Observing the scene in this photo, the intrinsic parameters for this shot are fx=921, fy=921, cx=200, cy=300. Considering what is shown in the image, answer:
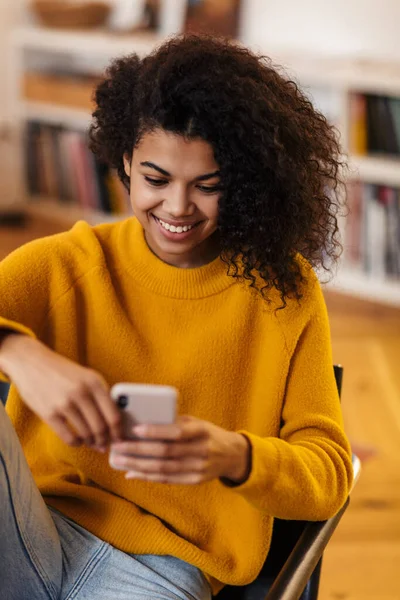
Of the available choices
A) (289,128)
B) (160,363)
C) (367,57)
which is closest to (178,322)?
(160,363)

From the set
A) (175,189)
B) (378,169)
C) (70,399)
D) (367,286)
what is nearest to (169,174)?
(175,189)

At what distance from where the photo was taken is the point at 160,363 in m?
1.18

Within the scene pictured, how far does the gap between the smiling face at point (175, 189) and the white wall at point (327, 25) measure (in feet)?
8.22

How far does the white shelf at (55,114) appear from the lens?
12.7 ft

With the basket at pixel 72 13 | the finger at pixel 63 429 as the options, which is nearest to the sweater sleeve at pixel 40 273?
the finger at pixel 63 429

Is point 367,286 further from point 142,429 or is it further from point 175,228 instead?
point 142,429

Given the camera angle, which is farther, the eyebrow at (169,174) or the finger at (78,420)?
the eyebrow at (169,174)

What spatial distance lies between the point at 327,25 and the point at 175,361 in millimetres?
2659

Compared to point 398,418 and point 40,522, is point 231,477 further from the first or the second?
point 398,418

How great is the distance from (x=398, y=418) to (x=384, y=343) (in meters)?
0.52

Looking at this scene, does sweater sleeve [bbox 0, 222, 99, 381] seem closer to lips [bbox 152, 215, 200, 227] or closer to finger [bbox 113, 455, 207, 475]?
lips [bbox 152, 215, 200, 227]

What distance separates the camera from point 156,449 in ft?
2.88

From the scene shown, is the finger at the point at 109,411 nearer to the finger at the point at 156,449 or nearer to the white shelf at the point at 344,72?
the finger at the point at 156,449

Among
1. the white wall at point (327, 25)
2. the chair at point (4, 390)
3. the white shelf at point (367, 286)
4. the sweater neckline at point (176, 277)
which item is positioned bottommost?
the white shelf at point (367, 286)
